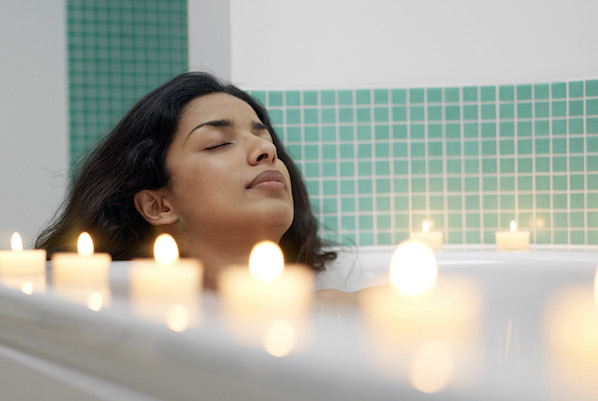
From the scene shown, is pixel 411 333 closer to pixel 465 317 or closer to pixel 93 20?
pixel 465 317

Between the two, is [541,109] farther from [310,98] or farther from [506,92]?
[310,98]

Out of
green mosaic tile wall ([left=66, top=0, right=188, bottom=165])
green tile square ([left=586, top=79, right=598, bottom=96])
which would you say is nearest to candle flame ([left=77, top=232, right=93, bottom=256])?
green tile square ([left=586, top=79, right=598, bottom=96])

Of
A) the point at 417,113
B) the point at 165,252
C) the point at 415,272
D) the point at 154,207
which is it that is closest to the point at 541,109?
the point at 417,113

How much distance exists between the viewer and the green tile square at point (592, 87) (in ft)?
6.50

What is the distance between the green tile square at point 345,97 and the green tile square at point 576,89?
773 millimetres

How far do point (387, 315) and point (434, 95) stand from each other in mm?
1818

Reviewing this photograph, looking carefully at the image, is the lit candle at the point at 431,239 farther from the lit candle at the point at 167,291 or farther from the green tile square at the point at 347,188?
the lit candle at the point at 167,291

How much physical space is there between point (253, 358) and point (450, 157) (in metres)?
1.90

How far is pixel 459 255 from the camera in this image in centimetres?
171

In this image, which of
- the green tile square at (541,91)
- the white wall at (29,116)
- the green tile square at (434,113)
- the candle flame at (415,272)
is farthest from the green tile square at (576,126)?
the white wall at (29,116)

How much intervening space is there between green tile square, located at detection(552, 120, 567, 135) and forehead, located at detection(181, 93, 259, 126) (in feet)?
3.93

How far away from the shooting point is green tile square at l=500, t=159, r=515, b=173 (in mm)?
2037

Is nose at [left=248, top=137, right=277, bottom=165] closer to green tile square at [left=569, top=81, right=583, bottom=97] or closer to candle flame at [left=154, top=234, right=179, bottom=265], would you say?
candle flame at [left=154, top=234, right=179, bottom=265]

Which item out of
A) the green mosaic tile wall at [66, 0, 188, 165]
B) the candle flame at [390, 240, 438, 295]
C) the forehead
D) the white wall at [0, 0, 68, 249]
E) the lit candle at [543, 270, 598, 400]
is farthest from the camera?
the green mosaic tile wall at [66, 0, 188, 165]
